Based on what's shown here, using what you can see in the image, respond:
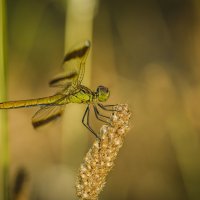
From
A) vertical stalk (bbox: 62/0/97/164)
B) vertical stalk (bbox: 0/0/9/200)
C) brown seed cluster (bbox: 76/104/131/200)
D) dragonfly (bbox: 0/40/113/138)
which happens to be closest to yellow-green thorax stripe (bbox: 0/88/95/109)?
dragonfly (bbox: 0/40/113/138)

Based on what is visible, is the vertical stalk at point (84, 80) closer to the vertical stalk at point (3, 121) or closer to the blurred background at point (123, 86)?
the blurred background at point (123, 86)

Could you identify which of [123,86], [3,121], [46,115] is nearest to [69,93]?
[46,115]

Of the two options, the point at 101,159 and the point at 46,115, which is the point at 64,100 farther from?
the point at 101,159

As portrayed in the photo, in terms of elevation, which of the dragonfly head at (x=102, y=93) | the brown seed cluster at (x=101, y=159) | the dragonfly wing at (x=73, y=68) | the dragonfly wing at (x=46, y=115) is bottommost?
the brown seed cluster at (x=101, y=159)

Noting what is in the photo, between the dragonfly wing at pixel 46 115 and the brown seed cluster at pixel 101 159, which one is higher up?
the dragonfly wing at pixel 46 115

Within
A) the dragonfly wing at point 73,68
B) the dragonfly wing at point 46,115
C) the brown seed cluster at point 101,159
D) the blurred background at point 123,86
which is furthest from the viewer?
the blurred background at point 123,86

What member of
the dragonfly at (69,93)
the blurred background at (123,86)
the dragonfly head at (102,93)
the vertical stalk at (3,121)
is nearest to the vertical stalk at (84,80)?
the blurred background at (123,86)
